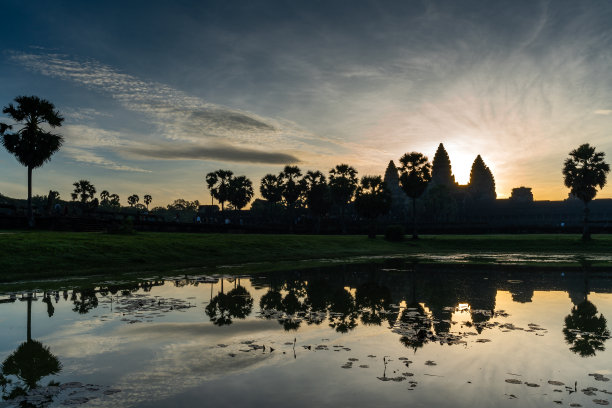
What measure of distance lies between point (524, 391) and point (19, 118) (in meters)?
48.4

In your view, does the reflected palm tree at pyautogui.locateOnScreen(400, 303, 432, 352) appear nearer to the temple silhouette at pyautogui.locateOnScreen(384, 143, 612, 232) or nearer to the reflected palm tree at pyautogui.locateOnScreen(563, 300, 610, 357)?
the reflected palm tree at pyautogui.locateOnScreen(563, 300, 610, 357)

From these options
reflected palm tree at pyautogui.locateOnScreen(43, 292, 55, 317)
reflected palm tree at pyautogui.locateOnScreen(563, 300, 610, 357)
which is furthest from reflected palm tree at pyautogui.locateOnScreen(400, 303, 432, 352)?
reflected palm tree at pyautogui.locateOnScreen(43, 292, 55, 317)

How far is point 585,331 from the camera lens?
9.92m

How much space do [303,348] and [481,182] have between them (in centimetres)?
18085

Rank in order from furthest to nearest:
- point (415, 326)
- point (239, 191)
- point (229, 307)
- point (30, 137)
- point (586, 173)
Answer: point (239, 191) < point (586, 173) < point (30, 137) < point (229, 307) < point (415, 326)

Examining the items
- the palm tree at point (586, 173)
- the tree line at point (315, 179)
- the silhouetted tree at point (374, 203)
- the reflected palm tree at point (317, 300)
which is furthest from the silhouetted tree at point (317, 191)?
the reflected palm tree at point (317, 300)

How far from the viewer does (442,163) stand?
163125 mm

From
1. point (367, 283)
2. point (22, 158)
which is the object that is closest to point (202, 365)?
point (367, 283)

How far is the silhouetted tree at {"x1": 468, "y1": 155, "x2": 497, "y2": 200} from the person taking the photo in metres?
170

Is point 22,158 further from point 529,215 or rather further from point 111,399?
point 529,215

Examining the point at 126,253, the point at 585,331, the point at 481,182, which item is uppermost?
the point at 481,182

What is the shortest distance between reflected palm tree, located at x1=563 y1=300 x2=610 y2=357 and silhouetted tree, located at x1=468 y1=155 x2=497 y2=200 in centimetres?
16550

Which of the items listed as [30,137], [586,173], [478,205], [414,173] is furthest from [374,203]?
[478,205]

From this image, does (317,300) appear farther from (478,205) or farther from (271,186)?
(478,205)
